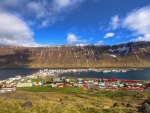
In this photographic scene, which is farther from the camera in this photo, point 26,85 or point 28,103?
point 26,85

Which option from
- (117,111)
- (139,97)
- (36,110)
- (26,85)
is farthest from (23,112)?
(26,85)

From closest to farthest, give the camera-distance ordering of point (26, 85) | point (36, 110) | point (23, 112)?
point (23, 112), point (36, 110), point (26, 85)

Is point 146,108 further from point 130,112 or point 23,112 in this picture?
point 23,112

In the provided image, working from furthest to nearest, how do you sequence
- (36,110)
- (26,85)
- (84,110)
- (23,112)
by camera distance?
(26,85)
(84,110)
(36,110)
(23,112)

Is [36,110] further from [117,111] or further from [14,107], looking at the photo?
[117,111]

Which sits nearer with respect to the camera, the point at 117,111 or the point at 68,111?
the point at 68,111

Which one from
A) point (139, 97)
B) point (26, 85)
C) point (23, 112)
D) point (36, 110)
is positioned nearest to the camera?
point (23, 112)

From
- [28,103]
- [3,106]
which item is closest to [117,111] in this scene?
[28,103]

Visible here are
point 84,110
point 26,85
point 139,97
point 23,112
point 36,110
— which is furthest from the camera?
point 26,85
